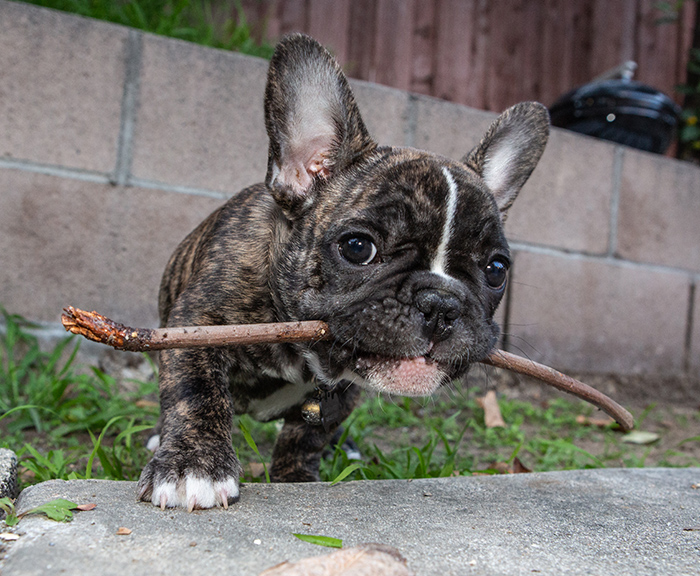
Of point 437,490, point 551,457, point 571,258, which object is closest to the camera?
point 437,490

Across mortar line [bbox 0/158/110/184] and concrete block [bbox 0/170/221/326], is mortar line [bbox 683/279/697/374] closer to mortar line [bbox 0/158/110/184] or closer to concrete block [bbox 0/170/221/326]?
concrete block [bbox 0/170/221/326]

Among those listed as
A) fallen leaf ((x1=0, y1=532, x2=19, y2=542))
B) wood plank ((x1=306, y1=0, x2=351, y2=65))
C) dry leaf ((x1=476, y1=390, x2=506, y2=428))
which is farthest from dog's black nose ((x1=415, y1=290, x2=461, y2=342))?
wood plank ((x1=306, y1=0, x2=351, y2=65))

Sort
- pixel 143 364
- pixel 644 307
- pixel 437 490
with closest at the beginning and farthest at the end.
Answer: pixel 437 490
pixel 143 364
pixel 644 307

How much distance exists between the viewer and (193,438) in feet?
6.35

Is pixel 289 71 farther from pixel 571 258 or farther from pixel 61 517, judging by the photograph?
pixel 571 258

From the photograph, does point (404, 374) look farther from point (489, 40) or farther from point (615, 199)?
point (489, 40)

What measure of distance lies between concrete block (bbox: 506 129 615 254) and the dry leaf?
56.3 inches

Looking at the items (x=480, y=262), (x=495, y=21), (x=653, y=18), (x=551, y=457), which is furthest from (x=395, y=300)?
(x=653, y=18)

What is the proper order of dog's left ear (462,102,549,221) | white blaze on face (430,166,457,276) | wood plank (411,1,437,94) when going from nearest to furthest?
white blaze on face (430,166,457,276) → dog's left ear (462,102,549,221) → wood plank (411,1,437,94)

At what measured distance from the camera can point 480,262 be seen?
7.44 feet

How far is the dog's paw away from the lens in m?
1.76

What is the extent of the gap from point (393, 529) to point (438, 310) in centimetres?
62

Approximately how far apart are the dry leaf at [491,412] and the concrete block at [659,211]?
228 centimetres

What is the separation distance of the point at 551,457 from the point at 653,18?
5.67 metres
